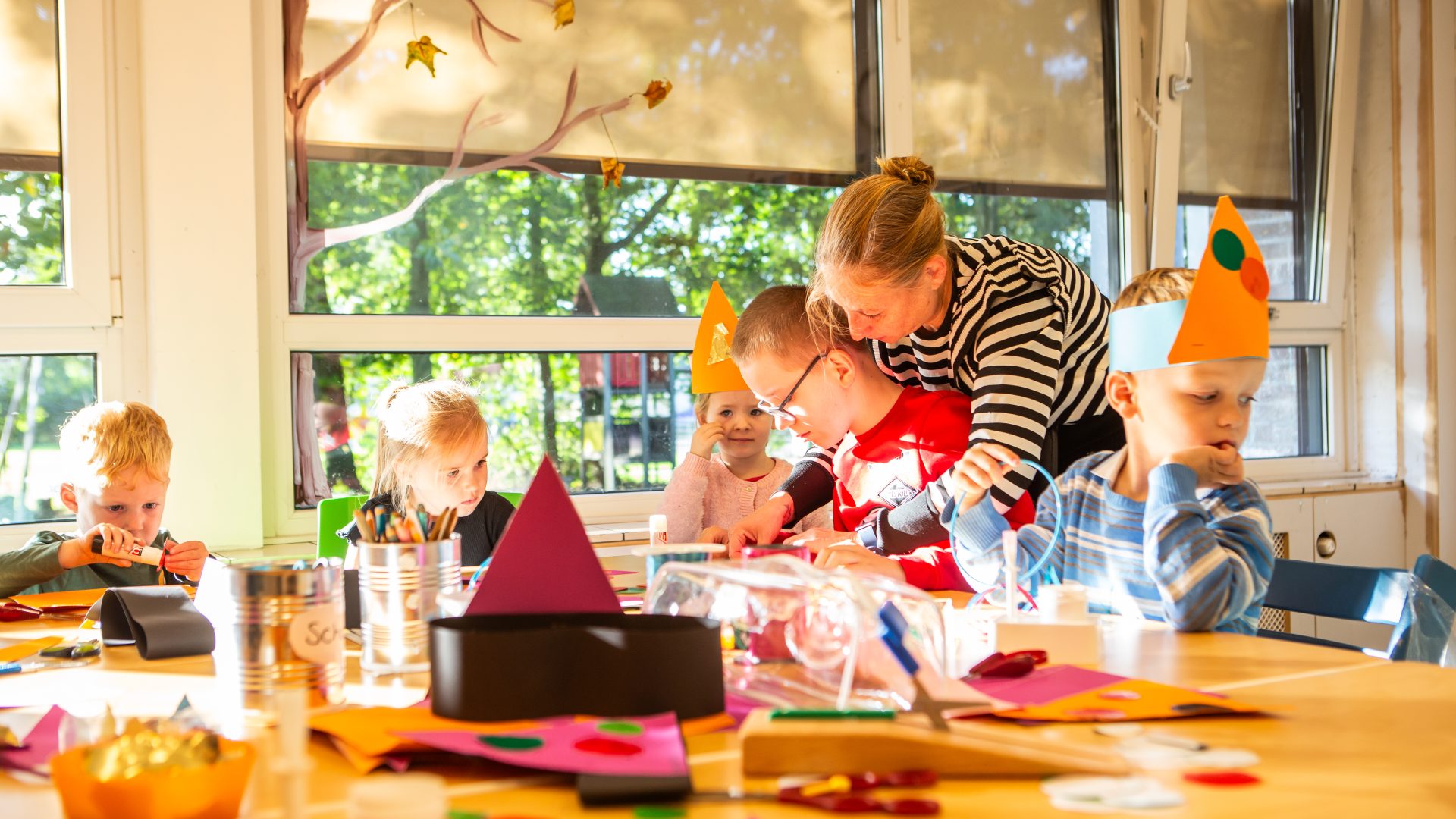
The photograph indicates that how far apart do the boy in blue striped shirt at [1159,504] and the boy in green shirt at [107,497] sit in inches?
49.8

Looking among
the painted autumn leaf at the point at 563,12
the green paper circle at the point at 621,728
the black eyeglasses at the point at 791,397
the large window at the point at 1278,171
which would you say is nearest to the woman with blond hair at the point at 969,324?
the black eyeglasses at the point at 791,397

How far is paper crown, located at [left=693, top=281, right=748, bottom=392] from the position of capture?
226 centimetres

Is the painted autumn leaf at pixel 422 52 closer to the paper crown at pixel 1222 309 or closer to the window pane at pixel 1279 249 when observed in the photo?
the paper crown at pixel 1222 309

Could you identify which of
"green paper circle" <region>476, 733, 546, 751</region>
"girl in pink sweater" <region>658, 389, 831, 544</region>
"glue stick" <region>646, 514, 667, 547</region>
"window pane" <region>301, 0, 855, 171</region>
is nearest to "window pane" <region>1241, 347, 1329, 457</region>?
"window pane" <region>301, 0, 855, 171</region>

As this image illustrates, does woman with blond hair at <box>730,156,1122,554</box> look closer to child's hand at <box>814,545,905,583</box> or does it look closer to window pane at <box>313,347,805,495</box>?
child's hand at <box>814,545,905,583</box>

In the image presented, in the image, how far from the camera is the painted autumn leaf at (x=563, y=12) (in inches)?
105

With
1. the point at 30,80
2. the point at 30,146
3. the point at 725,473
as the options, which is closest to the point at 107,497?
the point at 30,146

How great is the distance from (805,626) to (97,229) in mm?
2110

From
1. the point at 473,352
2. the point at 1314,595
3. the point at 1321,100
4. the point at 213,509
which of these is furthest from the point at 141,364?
the point at 1321,100

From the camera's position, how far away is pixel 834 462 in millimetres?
2035

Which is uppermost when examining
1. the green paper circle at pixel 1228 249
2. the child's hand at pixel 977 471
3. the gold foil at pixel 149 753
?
the green paper circle at pixel 1228 249

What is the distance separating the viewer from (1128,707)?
2.50 feet

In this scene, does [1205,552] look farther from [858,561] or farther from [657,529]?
[657,529]

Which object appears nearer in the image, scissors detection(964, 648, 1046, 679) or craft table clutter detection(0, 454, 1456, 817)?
craft table clutter detection(0, 454, 1456, 817)
